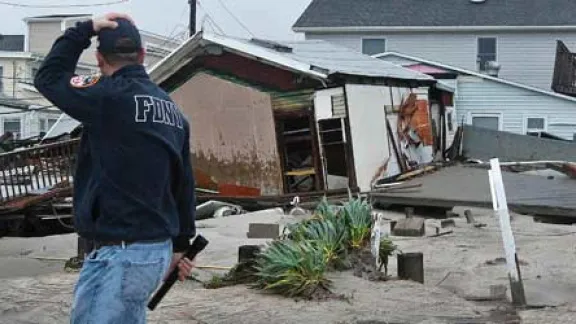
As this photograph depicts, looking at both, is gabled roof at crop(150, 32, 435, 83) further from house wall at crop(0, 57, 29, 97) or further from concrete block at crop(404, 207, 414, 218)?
house wall at crop(0, 57, 29, 97)

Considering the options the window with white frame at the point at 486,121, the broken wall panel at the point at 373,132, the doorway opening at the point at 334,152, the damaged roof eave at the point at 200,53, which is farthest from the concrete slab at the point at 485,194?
the window with white frame at the point at 486,121

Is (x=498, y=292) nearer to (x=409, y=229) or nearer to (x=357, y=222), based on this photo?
(x=357, y=222)

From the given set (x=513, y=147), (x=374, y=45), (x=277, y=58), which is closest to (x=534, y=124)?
(x=513, y=147)

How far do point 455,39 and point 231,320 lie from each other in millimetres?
28287

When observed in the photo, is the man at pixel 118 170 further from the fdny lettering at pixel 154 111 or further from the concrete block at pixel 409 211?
the concrete block at pixel 409 211

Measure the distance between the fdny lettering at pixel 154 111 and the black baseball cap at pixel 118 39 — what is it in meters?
0.19

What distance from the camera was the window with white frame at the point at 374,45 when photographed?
110 feet

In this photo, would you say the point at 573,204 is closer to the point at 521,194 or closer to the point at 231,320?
the point at 521,194

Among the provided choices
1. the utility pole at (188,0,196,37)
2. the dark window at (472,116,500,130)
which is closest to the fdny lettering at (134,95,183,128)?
the dark window at (472,116,500,130)

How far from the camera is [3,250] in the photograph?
A: 10.9 m

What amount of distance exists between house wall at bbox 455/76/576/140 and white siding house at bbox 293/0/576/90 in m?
4.10

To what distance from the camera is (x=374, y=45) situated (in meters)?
33.7

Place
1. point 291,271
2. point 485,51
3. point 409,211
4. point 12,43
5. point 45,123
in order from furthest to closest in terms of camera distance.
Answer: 1. point 12,43
2. point 45,123
3. point 485,51
4. point 409,211
5. point 291,271

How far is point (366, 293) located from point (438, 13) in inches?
1077
